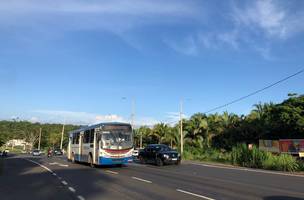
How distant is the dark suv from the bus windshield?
5137mm

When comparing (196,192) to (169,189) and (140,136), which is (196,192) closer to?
(169,189)

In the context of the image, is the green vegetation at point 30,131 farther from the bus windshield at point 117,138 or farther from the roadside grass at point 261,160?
the bus windshield at point 117,138

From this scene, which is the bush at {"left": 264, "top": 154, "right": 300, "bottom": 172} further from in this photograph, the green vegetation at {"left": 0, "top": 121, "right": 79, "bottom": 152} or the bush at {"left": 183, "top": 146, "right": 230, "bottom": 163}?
the green vegetation at {"left": 0, "top": 121, "right": 79, "bottom": 152}

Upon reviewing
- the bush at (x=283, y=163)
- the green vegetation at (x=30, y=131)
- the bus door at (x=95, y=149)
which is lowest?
the bush at (x=283, y=163)

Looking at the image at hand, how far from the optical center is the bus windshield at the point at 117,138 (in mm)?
26469

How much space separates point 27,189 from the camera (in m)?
15.3

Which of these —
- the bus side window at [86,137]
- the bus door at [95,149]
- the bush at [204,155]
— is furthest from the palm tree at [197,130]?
the bus door at [95,149]

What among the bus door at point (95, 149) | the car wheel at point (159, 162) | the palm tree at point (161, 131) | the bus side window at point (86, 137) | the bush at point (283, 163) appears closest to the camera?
the bus door at point (95, 149)

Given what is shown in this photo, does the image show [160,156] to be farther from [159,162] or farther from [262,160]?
[262,160]

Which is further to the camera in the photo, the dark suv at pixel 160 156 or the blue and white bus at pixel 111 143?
the dark suv at pixel 160 156

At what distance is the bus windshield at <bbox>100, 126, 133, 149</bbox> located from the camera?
26469 mm

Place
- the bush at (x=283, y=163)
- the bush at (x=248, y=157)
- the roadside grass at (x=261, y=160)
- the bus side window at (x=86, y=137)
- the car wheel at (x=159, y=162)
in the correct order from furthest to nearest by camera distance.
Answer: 1. the car wheel at (x=159, y=162)
2. the bush at (x=248, y=157)
3. the bus side window at (x=86, y=137)
4. the roadside grass at (x=261, y=160)
5. the bush at (x=283, y=163)

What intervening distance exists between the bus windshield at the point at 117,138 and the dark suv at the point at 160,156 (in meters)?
5.14

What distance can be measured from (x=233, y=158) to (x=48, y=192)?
22354 mm
